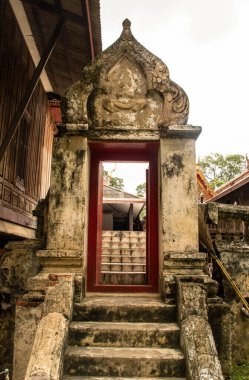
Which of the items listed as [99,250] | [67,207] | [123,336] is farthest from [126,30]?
[123,336]

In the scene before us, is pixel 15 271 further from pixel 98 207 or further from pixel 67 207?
pixel 98 207

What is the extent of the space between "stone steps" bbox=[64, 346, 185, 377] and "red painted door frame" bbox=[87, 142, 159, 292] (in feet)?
5.71

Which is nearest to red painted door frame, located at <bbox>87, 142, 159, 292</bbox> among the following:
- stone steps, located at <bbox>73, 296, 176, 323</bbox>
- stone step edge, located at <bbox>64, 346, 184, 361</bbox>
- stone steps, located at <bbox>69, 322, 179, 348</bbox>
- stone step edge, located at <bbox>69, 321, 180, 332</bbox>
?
stone steps, located at <bbox>73, 296, 176, 323</bbox>

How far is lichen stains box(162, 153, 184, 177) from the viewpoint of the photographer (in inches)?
195

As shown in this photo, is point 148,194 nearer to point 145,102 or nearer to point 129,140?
point 129,140

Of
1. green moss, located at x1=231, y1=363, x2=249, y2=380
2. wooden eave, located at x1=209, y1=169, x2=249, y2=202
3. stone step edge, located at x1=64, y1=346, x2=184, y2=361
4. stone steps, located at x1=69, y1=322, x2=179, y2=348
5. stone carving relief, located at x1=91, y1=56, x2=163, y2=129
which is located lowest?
green moss, located at x1=231, y1=363, x2=249, y2=380

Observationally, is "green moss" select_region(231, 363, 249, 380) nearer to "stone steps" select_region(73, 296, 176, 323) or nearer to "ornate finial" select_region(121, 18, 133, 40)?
"stone steps" select_region(73, 296, 176, 323)

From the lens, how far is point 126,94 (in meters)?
5.34

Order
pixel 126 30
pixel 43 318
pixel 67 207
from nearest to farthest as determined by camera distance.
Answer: pixel 43 318 → pixel 67 207 → pixel 126 30

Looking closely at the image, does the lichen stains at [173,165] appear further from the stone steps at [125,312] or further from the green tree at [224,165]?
the green tree at [224,165]

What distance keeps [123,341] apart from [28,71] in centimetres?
742

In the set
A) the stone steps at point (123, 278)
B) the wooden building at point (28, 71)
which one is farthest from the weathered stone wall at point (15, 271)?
the stone steps at point (123, 278)

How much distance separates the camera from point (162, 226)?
480 centimetres

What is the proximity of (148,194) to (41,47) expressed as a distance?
17.6 ft
